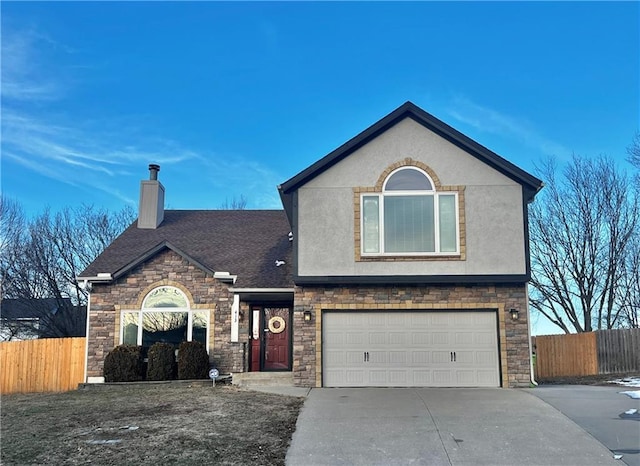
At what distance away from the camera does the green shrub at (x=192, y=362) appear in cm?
1518

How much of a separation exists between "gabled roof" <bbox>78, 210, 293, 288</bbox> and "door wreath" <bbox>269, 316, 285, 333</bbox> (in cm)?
146

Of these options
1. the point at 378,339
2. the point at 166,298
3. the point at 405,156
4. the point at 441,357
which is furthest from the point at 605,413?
the point at 166,298

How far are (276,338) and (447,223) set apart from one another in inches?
247

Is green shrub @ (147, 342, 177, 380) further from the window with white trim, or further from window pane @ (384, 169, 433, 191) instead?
window pane @ (384, 169, 433, 191)

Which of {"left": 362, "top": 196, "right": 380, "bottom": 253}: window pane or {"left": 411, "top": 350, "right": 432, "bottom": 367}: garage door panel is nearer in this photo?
{"left": 411, "top": 350, "right": 432, "bottom": 367}: garage door panel

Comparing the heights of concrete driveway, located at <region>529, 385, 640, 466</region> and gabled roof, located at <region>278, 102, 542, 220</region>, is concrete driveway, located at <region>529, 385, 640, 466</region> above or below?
below

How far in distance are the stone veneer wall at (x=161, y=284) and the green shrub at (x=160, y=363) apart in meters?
1.15

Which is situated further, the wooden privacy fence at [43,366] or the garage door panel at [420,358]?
the wooden privacy fence at [43,366]

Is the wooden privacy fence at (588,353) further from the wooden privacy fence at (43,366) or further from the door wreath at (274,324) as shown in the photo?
the wooden privacy fence at (43,366)

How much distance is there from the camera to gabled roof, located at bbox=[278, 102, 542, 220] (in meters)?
13.3

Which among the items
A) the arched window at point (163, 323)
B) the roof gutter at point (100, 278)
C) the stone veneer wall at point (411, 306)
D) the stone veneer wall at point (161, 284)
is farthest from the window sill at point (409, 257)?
the roof gutter at point (100, 278)

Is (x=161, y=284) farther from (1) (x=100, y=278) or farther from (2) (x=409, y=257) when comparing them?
(2) (x=409, y=257)

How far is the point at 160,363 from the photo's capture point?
49.8 ft

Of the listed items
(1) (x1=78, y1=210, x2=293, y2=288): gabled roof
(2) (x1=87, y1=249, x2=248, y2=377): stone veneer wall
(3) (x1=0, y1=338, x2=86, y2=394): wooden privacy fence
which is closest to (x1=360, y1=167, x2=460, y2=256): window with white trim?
(1) (x1=78, y1=210, x2=293, y2=288): gabled roof
